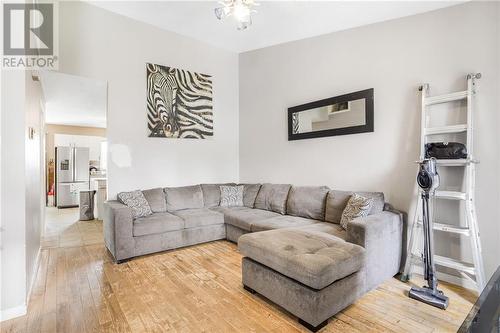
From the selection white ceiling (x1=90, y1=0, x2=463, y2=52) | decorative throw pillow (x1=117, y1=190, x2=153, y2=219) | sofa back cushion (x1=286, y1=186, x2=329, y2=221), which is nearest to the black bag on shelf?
sofa back cushion (x1=286, y1=186, x2=329, y2=221)

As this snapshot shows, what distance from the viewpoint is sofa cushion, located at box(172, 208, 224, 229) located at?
3.45 m

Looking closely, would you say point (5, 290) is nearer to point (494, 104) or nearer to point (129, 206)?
point (129, 206)

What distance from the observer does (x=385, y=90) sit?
9.45 feet

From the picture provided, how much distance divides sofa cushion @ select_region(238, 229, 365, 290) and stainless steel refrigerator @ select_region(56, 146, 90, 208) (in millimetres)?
6878

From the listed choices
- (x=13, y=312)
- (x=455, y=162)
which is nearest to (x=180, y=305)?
(x=13, y=312)

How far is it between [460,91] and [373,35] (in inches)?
46.9

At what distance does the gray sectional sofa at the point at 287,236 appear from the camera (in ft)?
5.75

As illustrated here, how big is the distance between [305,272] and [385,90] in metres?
2.36

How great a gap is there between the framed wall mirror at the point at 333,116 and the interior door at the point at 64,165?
21.9 ft

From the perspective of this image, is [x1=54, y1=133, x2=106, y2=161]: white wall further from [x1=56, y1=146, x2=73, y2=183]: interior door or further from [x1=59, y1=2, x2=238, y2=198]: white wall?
[x1=59, y1=2, x2=238, y2=198]: white wall

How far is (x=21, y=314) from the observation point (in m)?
1.90

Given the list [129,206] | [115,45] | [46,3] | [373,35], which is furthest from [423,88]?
[46,3]

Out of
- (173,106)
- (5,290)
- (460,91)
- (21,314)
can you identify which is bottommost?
(21,314)

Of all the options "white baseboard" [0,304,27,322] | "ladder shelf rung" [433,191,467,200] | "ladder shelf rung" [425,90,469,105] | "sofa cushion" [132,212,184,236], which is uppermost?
"ladder shelf rung" [425,90,469,105]
